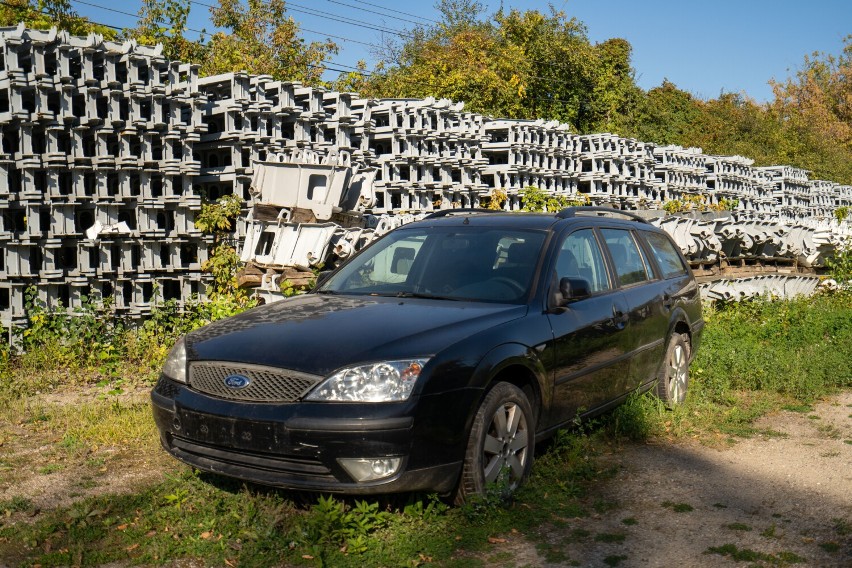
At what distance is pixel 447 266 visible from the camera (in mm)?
5801

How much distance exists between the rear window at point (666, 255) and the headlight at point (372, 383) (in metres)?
3.75

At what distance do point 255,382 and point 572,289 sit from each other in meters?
2.11

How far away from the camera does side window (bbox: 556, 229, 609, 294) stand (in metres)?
5.88

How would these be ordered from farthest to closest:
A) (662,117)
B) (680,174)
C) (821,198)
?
(662,117), (821,198), (680,174)

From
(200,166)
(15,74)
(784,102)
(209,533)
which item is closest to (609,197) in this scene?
(200,166)

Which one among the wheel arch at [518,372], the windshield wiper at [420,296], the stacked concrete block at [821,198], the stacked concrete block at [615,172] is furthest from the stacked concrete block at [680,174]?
the wheel arch at [518,372]

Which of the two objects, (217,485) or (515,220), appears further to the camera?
(515,220)

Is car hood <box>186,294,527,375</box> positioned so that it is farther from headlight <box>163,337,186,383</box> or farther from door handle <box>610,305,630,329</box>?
door handle <box>610,305,630,329</box>

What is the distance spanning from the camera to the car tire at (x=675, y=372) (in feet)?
23.9

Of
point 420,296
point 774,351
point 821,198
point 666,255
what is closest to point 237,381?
point 420,296

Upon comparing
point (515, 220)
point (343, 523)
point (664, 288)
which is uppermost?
point (515, 220)

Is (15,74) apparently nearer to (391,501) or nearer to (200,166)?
(200,166)

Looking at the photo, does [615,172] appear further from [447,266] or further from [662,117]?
[662,117]

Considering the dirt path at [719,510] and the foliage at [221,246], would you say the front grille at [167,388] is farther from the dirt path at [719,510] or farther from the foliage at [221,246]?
the foliage at [221,246]
